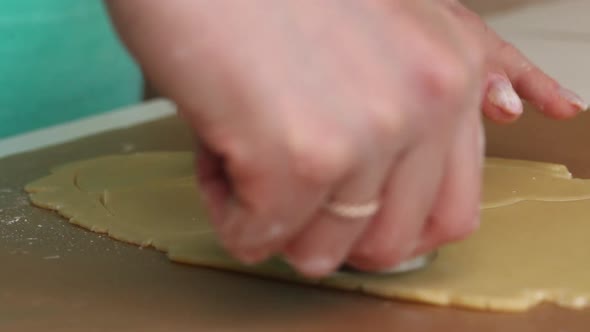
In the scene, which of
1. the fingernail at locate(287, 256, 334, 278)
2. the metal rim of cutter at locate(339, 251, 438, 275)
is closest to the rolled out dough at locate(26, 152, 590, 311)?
the metal rim of cutter at locate(339, 251, 438, 275)

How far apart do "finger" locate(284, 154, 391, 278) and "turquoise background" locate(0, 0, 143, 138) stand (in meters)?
0.80

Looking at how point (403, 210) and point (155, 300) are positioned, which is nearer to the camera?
point (403, 210)

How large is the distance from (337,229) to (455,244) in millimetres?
199

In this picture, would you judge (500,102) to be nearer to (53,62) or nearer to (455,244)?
(455,244)

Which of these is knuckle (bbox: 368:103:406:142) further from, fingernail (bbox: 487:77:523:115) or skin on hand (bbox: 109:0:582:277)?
fingernail (bbox: 487:77:523:115)

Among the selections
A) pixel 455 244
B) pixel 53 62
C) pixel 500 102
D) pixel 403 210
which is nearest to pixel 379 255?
pixel 403 210

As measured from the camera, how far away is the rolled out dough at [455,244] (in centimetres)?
58

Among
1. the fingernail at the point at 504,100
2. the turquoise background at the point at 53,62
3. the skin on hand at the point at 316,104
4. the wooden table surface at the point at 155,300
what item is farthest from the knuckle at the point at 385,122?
the turquoise background at the point at 53,62

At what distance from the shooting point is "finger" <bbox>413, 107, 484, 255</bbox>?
0.49 meters

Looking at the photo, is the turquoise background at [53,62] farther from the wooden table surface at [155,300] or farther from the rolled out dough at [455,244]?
the wooden table surface at [155,300]

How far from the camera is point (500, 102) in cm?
77

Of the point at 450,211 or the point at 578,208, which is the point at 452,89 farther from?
the point at 578,208

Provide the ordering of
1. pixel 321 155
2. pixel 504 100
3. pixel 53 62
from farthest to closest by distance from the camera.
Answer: pixel 53 62 → pixel 504 100 → pixel 321 155

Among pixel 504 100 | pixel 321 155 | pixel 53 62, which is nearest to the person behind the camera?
A: pixel 321 155
